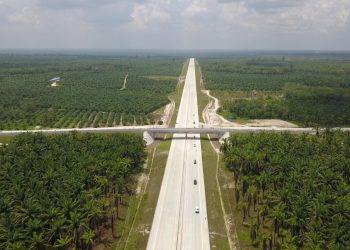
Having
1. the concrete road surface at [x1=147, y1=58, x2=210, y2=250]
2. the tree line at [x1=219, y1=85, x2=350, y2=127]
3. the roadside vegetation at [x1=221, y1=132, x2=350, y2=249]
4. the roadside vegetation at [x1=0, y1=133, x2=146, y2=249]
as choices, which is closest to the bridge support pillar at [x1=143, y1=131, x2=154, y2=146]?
the concrete road surface at [x1=147, y1=58, x2=210, y2=250]

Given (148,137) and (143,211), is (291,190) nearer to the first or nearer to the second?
(143,211)

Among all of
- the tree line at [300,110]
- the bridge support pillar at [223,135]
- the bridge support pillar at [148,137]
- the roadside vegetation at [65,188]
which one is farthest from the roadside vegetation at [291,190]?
the tree line at [300,110]

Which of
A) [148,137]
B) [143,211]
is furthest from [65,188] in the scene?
[148,137]

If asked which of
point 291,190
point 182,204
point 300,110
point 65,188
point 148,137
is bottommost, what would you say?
point 182,204

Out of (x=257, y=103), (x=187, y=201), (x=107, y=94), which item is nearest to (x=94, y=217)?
(x=187, y=201)

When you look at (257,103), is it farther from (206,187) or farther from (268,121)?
(206,187)

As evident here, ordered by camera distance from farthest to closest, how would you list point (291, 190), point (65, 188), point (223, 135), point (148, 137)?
point (223, 135), point (148, 137), point (65, 188), point (291, 190)
